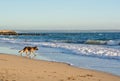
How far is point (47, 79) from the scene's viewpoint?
10.2 metres

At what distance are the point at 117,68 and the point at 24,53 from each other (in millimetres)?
10603

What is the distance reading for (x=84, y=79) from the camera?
10531 millimetres

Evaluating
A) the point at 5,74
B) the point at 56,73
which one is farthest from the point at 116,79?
the point at 5,74

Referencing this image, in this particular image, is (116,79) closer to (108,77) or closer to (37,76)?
(108,77)

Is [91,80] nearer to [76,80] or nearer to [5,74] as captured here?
[76,80]

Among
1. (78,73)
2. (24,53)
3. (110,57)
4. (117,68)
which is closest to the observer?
(78,73)

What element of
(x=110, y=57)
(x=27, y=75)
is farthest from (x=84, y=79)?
(x=110, y=57)

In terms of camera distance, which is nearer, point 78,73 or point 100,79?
point 100,79

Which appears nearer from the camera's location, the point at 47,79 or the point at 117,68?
the point at 47,79

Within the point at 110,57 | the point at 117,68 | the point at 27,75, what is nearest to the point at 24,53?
the point at 110,57

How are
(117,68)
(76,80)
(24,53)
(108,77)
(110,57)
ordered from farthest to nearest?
1. (24,53)
2. (110,57)
3. (117,68)
4. (108,77)
5. (76,80)

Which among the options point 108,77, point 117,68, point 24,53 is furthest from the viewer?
point 24,53

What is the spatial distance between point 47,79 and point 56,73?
59.1 inches

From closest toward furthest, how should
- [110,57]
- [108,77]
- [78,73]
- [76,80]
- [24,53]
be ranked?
[76,80], [108,77], [78,73], [110,57], [24,53]
